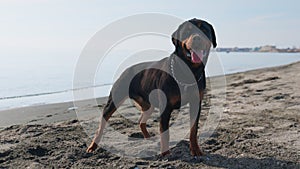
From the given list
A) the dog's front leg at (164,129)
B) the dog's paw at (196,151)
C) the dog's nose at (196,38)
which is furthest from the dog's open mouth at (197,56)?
the dog's paw at (196,151)

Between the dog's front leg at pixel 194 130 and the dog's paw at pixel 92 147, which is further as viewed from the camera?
the dog's paw at pixel 92 147

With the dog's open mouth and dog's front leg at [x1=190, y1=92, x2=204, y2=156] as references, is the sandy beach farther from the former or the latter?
the dog's open mouth

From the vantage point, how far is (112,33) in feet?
16.8

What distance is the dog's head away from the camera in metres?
4.20

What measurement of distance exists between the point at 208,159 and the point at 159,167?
0.65 meters

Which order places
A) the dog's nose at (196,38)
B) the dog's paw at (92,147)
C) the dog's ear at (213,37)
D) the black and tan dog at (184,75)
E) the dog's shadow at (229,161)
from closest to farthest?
the dog's shadow at (229,161)
the dog's nose at (196,38)
the black and tan dog at (184,75)
the dog's ear at (213,37)
the dog's paw at (92,147)

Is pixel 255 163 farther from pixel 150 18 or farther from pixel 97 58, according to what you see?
pixel 97 58

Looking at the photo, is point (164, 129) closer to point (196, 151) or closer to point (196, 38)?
point (196, 151)

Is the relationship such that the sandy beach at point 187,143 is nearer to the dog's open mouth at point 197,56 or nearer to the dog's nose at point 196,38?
the dog's open mouth at point 197,56

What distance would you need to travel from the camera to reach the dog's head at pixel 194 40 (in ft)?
13.8

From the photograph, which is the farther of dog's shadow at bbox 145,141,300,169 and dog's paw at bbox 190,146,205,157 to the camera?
dog's paw at bbox 190,146,205,157

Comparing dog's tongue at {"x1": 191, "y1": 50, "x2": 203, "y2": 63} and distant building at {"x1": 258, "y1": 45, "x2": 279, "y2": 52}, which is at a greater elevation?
dog's tongue at {"x1": 191, "y1": 50, "x2": 203, "y2": 63}

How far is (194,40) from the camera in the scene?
4.15 metres

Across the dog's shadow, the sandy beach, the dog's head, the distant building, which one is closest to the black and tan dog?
the dog's head
